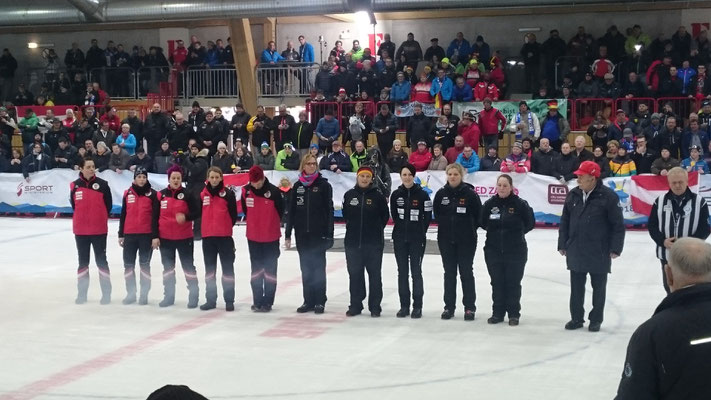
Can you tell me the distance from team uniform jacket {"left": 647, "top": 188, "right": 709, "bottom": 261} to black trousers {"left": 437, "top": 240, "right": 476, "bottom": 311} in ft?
6.01

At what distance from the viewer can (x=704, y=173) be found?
1691 cm

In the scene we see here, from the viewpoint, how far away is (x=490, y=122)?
797 inches

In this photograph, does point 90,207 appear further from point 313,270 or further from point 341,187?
point 341,187

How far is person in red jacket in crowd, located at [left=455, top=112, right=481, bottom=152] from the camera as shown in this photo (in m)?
19.8

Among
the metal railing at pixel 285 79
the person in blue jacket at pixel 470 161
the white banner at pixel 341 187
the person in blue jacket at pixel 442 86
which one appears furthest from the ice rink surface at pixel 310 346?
the metal railing at pixel 285 79

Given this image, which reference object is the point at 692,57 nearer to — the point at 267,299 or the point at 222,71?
the point at 222,71

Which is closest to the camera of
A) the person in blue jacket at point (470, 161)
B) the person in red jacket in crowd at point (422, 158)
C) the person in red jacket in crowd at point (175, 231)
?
Result: the person in red jacket in crowd at point (175, 231)

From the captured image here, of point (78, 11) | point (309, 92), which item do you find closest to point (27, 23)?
point (78, 11)

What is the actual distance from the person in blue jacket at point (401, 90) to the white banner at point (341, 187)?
392 centimetres

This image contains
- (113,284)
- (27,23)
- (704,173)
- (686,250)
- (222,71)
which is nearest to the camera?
(686,250)

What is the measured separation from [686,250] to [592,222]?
5.75m

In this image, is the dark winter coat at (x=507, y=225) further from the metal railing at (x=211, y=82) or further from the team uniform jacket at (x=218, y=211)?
the metal railing at (x=211, y=82)

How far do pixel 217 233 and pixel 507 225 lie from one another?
310cm

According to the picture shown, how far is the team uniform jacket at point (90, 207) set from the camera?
11.1 m
